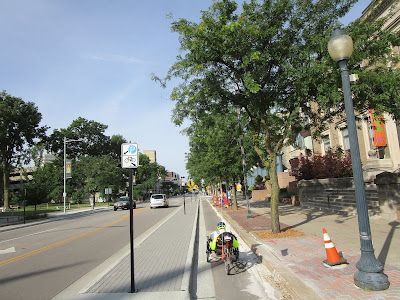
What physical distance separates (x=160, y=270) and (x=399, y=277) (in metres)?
4.47

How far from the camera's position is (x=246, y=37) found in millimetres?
9148

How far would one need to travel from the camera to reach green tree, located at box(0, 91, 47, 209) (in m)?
44.2

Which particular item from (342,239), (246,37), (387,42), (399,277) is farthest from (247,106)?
(399,277)

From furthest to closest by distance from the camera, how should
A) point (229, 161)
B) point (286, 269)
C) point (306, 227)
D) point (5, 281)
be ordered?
1. point (229, 161)
2. point (306, 227)
3. point (5, 281)
4. point (286, 269)

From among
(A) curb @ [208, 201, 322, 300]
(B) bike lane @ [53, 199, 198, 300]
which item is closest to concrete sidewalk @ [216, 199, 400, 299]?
(A) curb @ [208, 201, 322, 300]

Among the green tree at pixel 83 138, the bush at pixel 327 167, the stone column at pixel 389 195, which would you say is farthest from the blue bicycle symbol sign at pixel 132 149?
the green tree at pixel 83 138

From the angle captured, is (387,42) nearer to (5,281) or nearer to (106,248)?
(106,248)

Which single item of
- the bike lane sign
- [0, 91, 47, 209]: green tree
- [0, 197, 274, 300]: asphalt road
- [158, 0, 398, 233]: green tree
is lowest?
[0, 197, 274, 300]: asphalt road

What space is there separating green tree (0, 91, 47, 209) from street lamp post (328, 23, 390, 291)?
48743mm

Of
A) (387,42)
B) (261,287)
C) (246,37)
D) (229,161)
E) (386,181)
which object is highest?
(246,37)

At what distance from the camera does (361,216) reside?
4.66m

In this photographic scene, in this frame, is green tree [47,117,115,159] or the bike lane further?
green tree [47,117,115,159]

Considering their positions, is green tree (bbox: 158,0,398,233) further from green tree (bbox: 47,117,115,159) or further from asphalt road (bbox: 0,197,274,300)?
green tree (bbox: 47,117,115,159)

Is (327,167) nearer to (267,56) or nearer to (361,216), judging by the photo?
(267,56)
